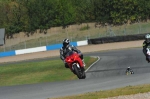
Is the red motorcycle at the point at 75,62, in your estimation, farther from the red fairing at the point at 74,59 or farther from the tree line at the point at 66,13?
the tree line at the point at 66,13

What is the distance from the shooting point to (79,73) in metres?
14.8

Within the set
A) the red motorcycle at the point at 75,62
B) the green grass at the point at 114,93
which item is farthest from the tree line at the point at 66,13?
the green grass at the point at 114,93

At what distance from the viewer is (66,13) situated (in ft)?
234

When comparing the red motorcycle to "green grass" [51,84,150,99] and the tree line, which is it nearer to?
"green grass" [51,84,150,99]

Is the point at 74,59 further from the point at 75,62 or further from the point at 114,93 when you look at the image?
the point at 114,93

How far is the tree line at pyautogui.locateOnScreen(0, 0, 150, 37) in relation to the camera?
219 feet

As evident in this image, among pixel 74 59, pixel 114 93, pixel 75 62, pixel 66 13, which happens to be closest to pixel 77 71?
pixel 75 62

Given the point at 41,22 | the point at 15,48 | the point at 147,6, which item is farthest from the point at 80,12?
the point at 15,48

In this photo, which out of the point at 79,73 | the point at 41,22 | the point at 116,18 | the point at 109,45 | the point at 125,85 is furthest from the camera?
the point at 41,22

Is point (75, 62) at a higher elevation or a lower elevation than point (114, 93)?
higher

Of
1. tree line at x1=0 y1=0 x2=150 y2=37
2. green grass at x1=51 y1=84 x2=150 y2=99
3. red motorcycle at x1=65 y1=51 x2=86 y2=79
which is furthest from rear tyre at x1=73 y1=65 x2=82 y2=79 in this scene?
tree line at x1=0 y1=0 x2=150 y2=37

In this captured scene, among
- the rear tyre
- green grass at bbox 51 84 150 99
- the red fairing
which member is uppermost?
the red fairing

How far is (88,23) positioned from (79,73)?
176ft

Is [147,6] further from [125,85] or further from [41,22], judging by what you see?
[125,85]
